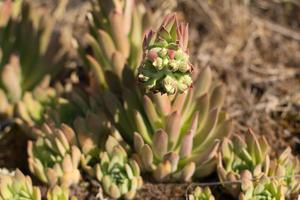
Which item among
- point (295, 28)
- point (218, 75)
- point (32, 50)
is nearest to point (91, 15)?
point (32, 50)

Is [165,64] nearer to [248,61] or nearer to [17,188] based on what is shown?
[17,188]

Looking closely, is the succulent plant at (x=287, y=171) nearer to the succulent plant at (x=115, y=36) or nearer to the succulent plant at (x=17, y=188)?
the succulent plant at (x=115, y=36)

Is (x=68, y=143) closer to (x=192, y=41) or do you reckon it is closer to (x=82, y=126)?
(x=82, y=126)

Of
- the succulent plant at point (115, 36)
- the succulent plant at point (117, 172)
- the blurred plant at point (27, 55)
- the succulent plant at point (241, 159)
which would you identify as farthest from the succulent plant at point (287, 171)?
the blurred plant at point (27, 55)

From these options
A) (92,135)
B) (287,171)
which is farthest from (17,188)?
(287,171)

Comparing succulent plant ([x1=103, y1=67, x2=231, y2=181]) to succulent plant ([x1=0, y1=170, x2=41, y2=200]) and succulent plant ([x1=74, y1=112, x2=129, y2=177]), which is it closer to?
succulent plant ([x1=74, y1=112, x2=129, y2=177])

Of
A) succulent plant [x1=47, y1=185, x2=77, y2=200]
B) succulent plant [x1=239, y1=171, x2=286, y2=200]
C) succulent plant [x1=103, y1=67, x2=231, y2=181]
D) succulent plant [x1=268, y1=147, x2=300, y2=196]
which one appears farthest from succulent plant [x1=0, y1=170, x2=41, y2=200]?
succulent plant [x1=268, y1=147, x2=300, y2=196]
